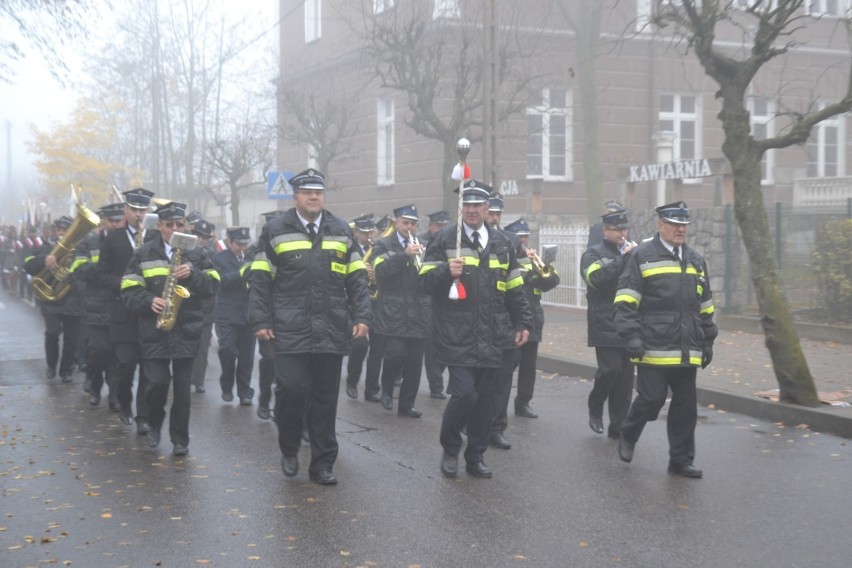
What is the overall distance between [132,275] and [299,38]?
27641mm

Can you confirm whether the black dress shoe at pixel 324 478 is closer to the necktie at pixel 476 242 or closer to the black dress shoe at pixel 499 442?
the black dress shoe at pixel 499 442

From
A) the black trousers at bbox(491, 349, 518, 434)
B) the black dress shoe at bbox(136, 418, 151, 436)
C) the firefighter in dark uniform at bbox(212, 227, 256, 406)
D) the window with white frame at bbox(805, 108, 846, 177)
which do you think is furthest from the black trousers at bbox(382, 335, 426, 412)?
the window with white frame at bbox(805, 108, 846, 177)

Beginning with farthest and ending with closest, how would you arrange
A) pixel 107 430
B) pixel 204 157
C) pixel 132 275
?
1. pixel 204 157
2. pixel 107 430
3. pixel 132 275

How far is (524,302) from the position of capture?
7793mm

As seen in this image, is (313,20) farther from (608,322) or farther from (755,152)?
(608,322)

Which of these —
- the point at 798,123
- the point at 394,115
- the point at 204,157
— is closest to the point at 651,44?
the point at 394,115

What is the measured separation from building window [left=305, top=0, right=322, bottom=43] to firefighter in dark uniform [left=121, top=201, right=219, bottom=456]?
25.8 m

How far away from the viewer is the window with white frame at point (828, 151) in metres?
30.8

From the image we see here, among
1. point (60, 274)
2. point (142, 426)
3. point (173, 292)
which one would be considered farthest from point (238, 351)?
point (173, 292)

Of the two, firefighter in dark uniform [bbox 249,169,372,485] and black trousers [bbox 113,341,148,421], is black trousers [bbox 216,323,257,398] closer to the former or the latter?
black trousers [bbox 113,341,148,421]

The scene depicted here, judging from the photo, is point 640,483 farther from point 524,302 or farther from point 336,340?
point 336,340

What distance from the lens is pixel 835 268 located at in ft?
50.1

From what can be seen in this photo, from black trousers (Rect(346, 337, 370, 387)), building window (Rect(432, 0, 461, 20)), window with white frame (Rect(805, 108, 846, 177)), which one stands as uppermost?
building window (Rect(432, 0, 461, 20))

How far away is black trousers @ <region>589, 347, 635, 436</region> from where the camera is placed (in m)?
9.12
